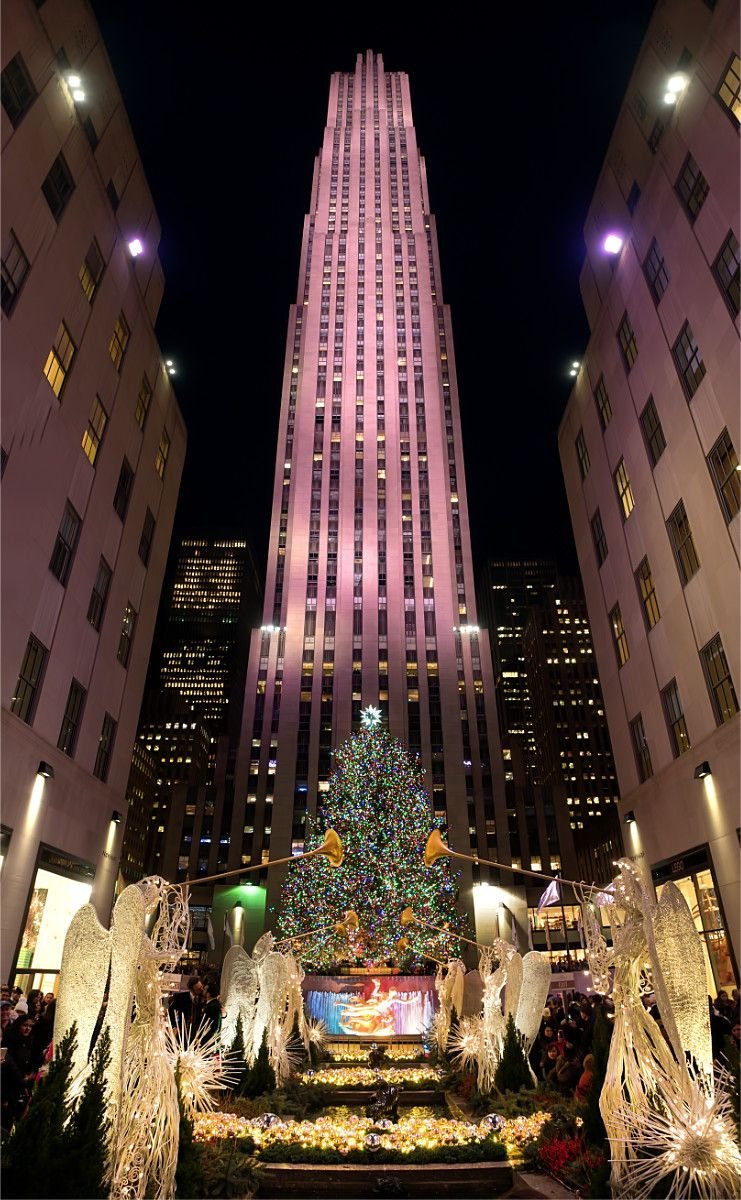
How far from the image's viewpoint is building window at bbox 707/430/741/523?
16.7 meters

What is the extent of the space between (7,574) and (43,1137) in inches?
549

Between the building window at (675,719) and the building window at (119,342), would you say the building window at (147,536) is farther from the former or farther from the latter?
the building window at (675,719)

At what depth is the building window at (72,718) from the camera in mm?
20797

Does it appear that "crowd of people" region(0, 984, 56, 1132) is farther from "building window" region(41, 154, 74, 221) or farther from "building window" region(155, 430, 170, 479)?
"building window" region(155, 430, 170, 479)

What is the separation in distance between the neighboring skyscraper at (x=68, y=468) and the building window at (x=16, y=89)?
2.4 inches

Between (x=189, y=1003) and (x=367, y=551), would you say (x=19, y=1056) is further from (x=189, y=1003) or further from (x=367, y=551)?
(x=367, y=551)

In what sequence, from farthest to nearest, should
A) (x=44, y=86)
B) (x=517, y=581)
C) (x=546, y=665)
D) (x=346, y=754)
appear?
(x=517, y=581)
(x=546, y=665)
(x=346, y=754)
(x=44, y=86)

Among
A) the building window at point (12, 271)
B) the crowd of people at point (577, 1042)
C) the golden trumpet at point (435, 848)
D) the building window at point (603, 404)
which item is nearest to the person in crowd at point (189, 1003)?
the crowd of people at point (577, 1042)

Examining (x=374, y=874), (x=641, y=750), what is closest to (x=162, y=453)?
(x=641, y=750)

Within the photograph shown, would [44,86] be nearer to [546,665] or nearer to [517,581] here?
[546,665]

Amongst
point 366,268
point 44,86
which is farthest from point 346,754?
point 366,268

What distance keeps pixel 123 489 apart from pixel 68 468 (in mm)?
5308

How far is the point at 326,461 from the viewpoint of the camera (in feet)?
245

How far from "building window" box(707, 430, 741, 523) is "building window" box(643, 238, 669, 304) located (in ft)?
21.5
